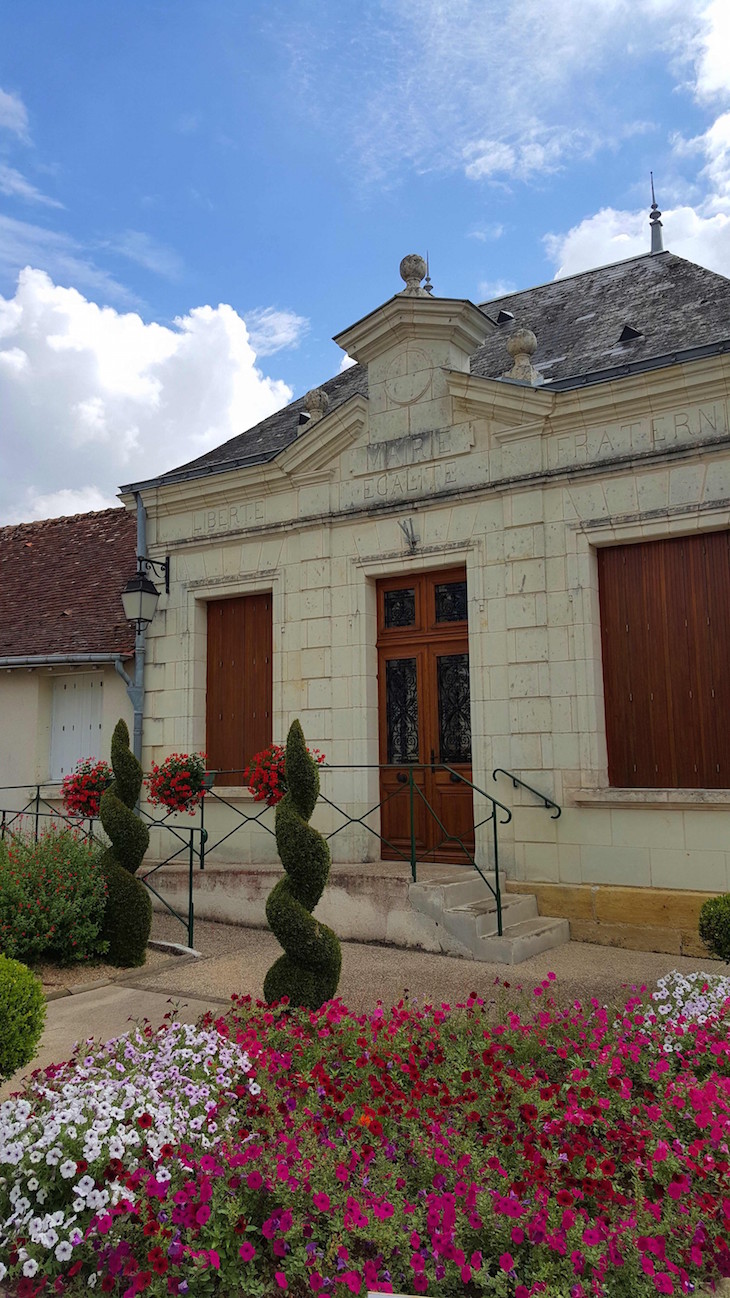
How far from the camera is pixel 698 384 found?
6.98 metres

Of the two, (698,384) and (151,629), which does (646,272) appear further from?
(151,629)

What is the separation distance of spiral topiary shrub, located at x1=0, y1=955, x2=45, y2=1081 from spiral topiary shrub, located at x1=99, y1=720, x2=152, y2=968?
2630 mm

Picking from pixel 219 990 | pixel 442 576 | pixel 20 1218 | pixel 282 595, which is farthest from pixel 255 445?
pixel 20 1218

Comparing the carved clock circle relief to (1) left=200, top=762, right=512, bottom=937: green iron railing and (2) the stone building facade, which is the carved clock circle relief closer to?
(2) the stone building facade

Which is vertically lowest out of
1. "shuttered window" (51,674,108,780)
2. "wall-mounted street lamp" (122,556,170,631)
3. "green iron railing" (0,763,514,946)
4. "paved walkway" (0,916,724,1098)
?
"paved walkway" (0,916,724,1098)

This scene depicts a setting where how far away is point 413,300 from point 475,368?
1.54m

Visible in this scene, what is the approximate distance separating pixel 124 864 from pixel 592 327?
22.8 feet

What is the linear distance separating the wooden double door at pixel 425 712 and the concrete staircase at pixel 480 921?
2.74 ft

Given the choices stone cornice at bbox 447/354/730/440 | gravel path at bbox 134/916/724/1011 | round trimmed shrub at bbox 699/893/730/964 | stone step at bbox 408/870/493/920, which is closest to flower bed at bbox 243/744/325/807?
gravel path at bbox 134/916/724/1011

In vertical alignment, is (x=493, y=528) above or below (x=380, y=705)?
above

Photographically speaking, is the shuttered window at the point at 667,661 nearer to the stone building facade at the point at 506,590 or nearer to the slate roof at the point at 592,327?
the stone building facade at the point at 506,590

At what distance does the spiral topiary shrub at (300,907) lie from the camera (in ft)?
16.6

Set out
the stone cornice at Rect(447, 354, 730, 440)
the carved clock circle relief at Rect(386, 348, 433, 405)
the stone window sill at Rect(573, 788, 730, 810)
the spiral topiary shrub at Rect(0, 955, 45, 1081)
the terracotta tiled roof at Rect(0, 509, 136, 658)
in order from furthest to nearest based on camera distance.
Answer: the terracotta tiled roof at Rect(0, 509, 136, 658) < the carved clock circle relief at Rect(386, 348, 433, 405) < the stone cornice at Rect(447, 354, 730, 440) < the stone window sill at Rect(573, 788, 730, 810) < the spiral topiary shrub at Rect(0, 955, 45, 1081)

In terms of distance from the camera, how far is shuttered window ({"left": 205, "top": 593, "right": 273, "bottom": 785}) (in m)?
9.52
